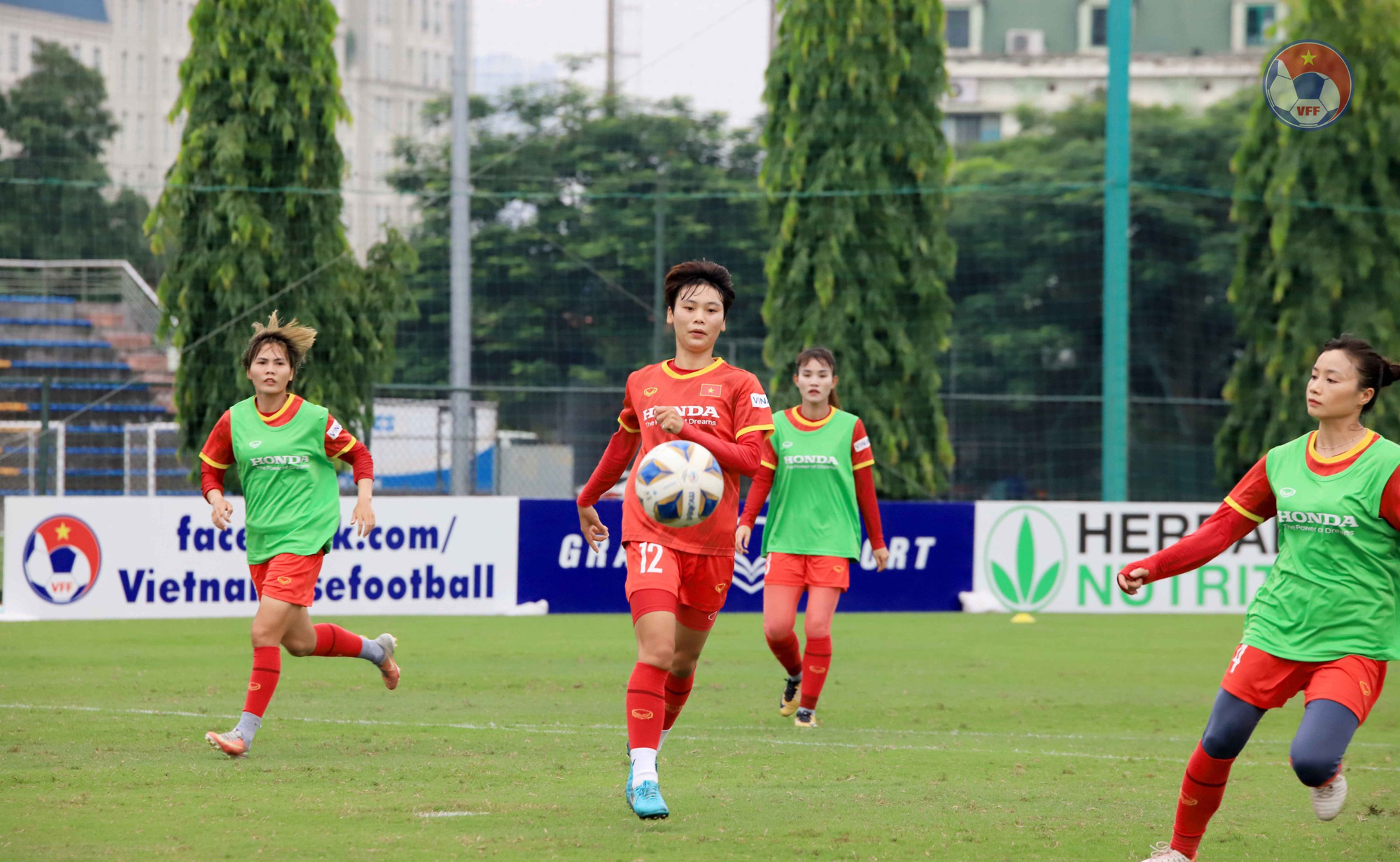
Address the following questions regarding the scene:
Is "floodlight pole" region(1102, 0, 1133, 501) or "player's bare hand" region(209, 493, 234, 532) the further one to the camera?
"floodlight pole" region(1102, 0, 1133, 501)

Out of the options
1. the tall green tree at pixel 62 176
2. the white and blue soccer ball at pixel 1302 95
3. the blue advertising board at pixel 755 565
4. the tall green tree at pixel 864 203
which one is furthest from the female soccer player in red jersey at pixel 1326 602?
the tall green tree at pixel 62 176

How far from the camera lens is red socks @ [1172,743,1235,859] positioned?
5.11m

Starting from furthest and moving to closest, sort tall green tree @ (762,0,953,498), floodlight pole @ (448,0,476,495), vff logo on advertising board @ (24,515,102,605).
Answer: tall green tree @ (762,0,953,498)
floodlight pole @ (448,0,476,495)
vff logo on advertising board @ (24,515,102,605)

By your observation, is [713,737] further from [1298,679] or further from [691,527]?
[1298,679]

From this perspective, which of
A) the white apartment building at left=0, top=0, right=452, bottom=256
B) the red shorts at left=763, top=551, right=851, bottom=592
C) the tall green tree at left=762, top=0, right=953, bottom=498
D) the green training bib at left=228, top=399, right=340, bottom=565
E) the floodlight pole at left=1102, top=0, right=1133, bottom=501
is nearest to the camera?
the green training bib at left=228, top=399, right=340, bottom=565

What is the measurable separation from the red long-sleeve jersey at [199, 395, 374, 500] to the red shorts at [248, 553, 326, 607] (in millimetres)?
494

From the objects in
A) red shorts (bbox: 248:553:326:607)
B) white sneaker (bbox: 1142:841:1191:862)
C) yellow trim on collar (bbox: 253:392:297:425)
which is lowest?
white sneaker (bbox: 1142:841:1191:862)

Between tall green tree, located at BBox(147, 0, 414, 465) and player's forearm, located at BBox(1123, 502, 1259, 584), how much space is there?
14127 millimetres

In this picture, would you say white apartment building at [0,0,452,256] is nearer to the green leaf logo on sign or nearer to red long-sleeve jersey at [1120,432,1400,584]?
the green leaf logo on sign

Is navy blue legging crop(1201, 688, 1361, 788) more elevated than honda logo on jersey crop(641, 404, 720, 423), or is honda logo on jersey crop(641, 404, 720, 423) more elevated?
honda logo on jersey crop(641, 404, 720, 423)

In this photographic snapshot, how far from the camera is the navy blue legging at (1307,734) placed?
490 cm

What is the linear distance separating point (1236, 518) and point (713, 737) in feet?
11.4

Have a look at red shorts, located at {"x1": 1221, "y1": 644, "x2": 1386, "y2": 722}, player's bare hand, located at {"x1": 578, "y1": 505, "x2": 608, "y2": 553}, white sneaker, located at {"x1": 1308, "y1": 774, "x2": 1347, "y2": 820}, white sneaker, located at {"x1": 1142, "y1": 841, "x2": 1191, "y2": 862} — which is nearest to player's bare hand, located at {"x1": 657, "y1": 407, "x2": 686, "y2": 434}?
player's bare hand, located at {"x1": 578, "y1": 505, "x2": 608, "y2": 553}

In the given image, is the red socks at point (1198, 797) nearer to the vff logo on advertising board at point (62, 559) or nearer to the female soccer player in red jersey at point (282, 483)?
the female soccer player in red jersey at point (282, 483)
